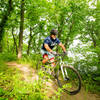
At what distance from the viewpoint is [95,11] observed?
6.62 metres

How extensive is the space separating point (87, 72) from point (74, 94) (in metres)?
A: 2.02

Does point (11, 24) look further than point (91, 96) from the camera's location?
Yes

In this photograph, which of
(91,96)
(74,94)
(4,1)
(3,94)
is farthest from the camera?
(4,1)

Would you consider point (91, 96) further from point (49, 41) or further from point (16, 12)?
point (16, 12)

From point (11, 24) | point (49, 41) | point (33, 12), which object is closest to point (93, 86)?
point (49, 41)

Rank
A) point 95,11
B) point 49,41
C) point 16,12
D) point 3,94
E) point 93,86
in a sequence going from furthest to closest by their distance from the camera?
point 16,12
point 95,11
point 93,86
point 49,41
point 3,94

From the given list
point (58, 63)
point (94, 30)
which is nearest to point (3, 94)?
point (58, 63)

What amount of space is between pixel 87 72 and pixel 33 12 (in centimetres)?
725

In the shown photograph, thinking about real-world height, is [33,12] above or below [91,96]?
above

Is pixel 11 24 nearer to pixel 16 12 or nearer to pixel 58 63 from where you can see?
pixel 16 12

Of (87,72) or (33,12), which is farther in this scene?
(33,12)

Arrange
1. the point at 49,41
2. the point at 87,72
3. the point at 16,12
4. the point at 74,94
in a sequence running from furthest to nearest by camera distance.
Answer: the point at 16,12 → the point at 87,72 → the point at 49,41 → the point at 74,94

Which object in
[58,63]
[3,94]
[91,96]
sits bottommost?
[91,96]

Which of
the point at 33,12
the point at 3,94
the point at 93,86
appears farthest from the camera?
the point at 33,12
